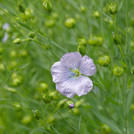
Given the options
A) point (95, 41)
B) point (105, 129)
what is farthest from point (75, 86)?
point (105, 129)

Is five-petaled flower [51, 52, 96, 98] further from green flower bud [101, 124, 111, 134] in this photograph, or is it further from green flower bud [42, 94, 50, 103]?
green flower bud [101, 124, 111, 134]

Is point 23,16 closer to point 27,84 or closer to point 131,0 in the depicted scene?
point 27,84

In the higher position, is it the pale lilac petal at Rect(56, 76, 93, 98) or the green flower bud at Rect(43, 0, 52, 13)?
the green flower bud at Rect(43, 0, 52, 13)

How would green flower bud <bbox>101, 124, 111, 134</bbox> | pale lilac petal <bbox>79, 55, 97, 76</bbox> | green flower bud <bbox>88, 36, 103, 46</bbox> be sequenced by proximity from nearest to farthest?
pale lilac petal <bbox>79, 55, 97, 76</bbox>
green flower bud <bbox>88, 36, 103, 46</bbox>
green flower bud <bbox>101, 124, 111, 134</bbox>

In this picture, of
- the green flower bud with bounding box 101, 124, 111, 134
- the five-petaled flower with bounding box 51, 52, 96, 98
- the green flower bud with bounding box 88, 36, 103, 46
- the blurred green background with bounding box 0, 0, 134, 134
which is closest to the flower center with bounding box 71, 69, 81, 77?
the five-petaled flower with bounding box 51, 52, 96, 98

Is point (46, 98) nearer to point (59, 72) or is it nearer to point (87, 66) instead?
point (59, 72)

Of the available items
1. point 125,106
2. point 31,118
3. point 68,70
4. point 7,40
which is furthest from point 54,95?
point 7,40
